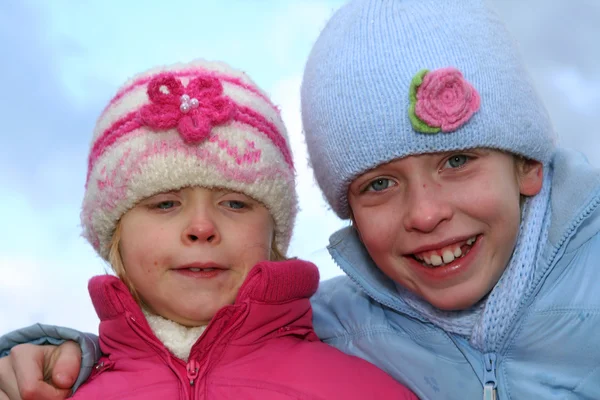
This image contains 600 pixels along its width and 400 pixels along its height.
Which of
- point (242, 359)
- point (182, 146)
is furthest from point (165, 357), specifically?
point (182, 146)

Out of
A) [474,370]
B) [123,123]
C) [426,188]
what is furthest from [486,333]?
[123,123]

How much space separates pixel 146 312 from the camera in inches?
104

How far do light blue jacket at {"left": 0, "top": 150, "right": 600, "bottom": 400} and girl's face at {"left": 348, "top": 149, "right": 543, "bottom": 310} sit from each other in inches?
6.1

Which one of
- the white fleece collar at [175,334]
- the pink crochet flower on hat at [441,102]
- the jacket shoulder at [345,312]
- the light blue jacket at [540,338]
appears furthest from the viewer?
the jacket shoulder at [345,312]

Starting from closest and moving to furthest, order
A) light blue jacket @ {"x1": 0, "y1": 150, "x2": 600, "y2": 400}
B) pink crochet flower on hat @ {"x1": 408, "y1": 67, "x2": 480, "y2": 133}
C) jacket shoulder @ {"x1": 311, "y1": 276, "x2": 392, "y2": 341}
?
pink crochet flower on hat @ {"x1": 408, "y1": 67, "x2": 480, "y2": 133}, light blue jacket @ {"x1": 0, "y1": 150, "x2": 600, "y2": 400}, jacket shoulder @ {"x1": 311, "y1": 276, "x2": 392, "y2": 341}

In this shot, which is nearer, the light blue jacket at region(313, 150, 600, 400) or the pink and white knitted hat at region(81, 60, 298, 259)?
the light blue jacket at region(313, 150, 600, 400)

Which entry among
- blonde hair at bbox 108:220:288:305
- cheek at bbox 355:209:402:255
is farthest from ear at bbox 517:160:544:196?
blonde hair at bbox 108:220:288:305

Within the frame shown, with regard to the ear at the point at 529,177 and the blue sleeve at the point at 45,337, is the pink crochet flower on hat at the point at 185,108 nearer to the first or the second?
the blue sleeve at the point at 45,337

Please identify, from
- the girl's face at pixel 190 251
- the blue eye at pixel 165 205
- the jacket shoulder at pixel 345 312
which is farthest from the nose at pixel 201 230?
the jacket shoulder at pixel 345 312

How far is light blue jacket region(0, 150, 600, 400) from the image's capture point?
239 cm

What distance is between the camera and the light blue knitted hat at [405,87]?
235cm

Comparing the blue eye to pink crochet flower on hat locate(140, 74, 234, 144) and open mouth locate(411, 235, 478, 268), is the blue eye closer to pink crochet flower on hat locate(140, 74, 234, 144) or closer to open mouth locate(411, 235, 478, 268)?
pink crochet flower on hat locate(140, 74, 234, 144)

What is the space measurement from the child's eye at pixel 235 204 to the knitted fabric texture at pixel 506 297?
28.7 inches

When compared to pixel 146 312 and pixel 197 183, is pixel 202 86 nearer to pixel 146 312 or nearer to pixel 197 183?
pixel 197 183
